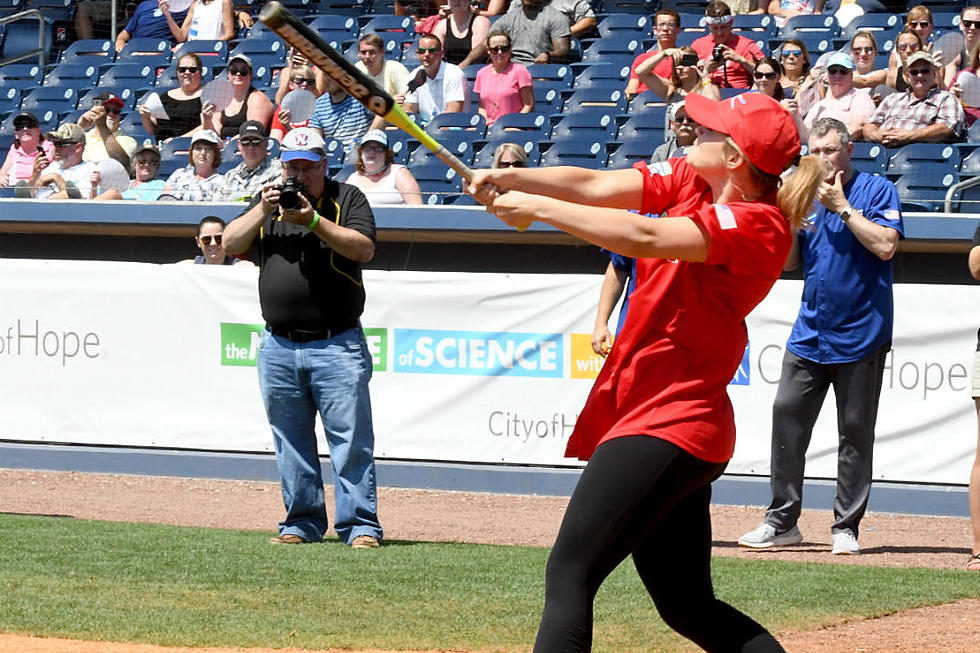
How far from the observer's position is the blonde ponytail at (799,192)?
3.69 meters

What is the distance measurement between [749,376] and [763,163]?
5.91 m

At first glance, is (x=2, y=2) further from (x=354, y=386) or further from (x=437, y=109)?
(x=354, y=386)

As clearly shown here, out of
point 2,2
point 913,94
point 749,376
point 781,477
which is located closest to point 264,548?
point 781,477

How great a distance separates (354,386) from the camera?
7.34 m

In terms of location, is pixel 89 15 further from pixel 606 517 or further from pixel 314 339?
pixel 606 517

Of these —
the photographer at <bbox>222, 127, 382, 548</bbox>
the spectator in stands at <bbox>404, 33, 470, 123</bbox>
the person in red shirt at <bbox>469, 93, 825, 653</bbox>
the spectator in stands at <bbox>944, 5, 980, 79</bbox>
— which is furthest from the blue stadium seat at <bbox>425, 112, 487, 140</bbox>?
the person in red shirt at <bbox>469, 93, 825, 653</bbox>

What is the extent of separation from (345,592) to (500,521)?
273cm

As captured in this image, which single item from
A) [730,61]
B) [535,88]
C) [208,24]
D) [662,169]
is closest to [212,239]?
[535,88]

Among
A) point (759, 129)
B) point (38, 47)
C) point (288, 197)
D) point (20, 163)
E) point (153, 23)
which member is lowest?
point (20, 163)

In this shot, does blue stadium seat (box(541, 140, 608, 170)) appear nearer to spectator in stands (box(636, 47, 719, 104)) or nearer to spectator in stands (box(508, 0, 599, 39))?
spectator in stands (box(636, 47, 719, 104))

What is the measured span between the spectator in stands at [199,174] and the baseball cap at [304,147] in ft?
15.7

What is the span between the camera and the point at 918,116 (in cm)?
1102

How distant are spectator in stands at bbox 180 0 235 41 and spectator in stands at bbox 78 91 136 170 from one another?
6.03 ft

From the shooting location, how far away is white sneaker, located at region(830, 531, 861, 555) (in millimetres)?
7484
